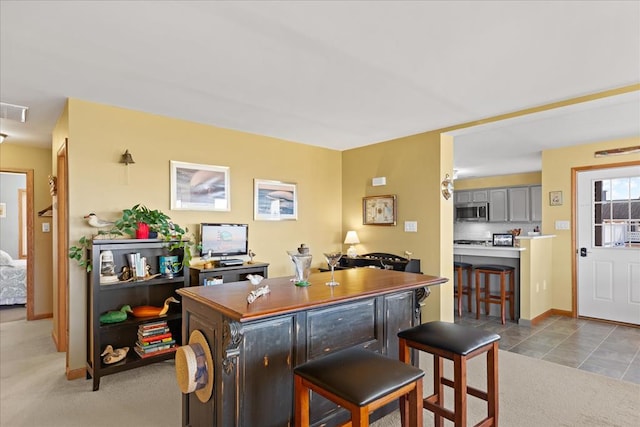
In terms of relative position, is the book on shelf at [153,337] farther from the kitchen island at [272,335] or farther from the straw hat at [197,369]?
the straw hat at [197,369]

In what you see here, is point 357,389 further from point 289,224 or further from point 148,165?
point 289,224

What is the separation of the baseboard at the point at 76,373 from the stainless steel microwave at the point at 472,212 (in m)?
7.78

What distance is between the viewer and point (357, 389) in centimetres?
136

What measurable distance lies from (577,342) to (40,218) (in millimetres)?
6909

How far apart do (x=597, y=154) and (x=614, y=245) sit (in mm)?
1248

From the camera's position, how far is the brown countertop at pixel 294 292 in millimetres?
1646

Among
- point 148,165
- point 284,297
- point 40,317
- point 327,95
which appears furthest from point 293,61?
point 40,317

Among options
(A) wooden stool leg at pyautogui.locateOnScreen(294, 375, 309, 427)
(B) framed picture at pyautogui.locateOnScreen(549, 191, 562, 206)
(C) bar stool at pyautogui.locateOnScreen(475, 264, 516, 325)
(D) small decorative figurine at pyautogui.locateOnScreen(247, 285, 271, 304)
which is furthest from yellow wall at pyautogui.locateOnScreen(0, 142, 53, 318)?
(B) framed picture at pyautogui.locateOnScreen(549, 191, 562, 206)

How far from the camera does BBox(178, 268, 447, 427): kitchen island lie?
5.64ft

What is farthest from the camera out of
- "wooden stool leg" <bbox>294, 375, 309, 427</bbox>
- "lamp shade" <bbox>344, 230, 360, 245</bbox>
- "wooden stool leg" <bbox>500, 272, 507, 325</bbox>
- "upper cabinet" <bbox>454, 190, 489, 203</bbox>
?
"upper cabinet" <bbox>454, 190, 489, 203</bbox>

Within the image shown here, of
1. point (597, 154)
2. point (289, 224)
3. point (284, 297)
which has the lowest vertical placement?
point (284, 297)

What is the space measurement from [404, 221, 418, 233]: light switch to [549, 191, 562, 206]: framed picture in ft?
8.17

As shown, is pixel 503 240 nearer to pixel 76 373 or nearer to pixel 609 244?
pixel 609 244

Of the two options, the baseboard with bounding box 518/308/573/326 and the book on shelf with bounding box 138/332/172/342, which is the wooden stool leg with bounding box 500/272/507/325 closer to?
the baseboard with bounding box 518/308/573/326
